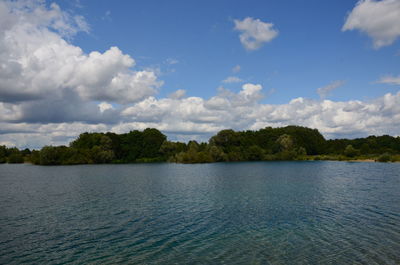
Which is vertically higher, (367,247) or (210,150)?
(210,150)

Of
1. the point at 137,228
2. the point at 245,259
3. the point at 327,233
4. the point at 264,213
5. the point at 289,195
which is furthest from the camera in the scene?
the point at 289,195

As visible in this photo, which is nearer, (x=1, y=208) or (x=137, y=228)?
(x=137, y=228)

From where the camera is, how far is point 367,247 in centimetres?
1992

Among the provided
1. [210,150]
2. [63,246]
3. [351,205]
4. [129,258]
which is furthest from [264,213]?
[210,150]

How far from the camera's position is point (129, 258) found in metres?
18.4

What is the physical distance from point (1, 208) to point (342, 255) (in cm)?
3832

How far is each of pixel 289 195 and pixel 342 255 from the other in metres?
25.2

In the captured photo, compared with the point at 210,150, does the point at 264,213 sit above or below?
below

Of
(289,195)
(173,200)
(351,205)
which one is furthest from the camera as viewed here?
(289,195)

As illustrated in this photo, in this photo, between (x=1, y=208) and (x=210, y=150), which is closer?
(x=1, y=208)

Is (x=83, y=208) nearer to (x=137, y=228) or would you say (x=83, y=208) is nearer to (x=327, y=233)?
(x=137, y=228)

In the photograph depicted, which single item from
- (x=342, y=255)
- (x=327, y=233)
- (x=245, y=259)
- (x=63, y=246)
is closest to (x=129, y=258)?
(x=63, y=246)

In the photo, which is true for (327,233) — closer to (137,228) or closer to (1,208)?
(137,228)

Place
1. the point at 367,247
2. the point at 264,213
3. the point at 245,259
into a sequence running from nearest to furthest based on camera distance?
1. the point at 245,259
2. the point at 367,247
3. the point at 264,213
